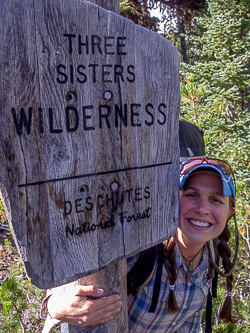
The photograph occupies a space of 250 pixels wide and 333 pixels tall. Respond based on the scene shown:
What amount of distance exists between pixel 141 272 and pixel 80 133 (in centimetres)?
82

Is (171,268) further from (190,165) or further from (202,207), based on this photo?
(190,165)

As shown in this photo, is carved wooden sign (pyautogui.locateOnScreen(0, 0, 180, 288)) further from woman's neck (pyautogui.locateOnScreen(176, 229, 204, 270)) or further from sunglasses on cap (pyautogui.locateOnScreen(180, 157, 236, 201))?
woman's neck (pyautogui.locateOnScreen(176, 229, 204, 270))

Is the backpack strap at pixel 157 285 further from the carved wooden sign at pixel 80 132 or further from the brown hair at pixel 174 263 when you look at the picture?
the carved wooden sign at pixel 80 132

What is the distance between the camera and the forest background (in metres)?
2.65

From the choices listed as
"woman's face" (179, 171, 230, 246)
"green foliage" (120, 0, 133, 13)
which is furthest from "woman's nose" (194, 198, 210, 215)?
"green foliage" (120, 0, 133, 13)

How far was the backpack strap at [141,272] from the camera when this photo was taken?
1.40 metres

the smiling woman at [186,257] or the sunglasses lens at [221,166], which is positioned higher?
the sunglasses lens at [221,166]

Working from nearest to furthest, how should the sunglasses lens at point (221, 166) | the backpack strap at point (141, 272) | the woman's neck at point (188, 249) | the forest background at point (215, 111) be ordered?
the backpack strap at point (141, 272) → the sunglasses lens at point (221, 166) → the woman's neck at point (188, 249) → the forest background at point (215, 111)

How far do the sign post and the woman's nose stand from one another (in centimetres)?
36

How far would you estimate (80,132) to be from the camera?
0.99 metres

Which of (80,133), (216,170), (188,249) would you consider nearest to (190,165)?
(216,170)

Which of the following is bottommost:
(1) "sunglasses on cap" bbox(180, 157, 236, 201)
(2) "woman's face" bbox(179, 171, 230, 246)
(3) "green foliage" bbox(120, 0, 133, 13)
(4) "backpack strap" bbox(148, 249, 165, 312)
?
(4) "backpack strap" bbox(148, 249, 165, 312)

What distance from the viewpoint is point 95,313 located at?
1.17m

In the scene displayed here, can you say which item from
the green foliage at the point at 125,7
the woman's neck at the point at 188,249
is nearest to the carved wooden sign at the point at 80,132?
the woman's neck at the point at 188,249
